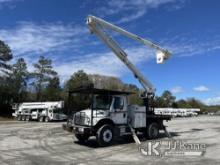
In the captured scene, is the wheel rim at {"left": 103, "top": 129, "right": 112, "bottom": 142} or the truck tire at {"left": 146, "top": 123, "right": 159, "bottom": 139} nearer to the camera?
the wheel rim at {"left": 103, "top": 129, "right": 112, "bottom": 142}

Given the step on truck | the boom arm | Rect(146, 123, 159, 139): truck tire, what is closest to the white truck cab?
Rect(146, 123, 159, 139): truck tire

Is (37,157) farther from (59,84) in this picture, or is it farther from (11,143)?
(59,84)

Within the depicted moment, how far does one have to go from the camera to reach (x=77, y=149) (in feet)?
50.3

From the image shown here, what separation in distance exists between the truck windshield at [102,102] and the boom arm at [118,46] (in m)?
4.16

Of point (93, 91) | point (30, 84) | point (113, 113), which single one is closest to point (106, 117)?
point (113, 113)

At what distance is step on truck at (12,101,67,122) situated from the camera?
136ft

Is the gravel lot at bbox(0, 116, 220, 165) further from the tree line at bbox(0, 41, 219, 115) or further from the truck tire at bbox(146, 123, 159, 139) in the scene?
the tree line at bbox(0, 41, 219, 115)

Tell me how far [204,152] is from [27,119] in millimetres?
34062

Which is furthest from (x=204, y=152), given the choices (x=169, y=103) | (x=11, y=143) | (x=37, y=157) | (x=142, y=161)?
(x=169, y=103)
